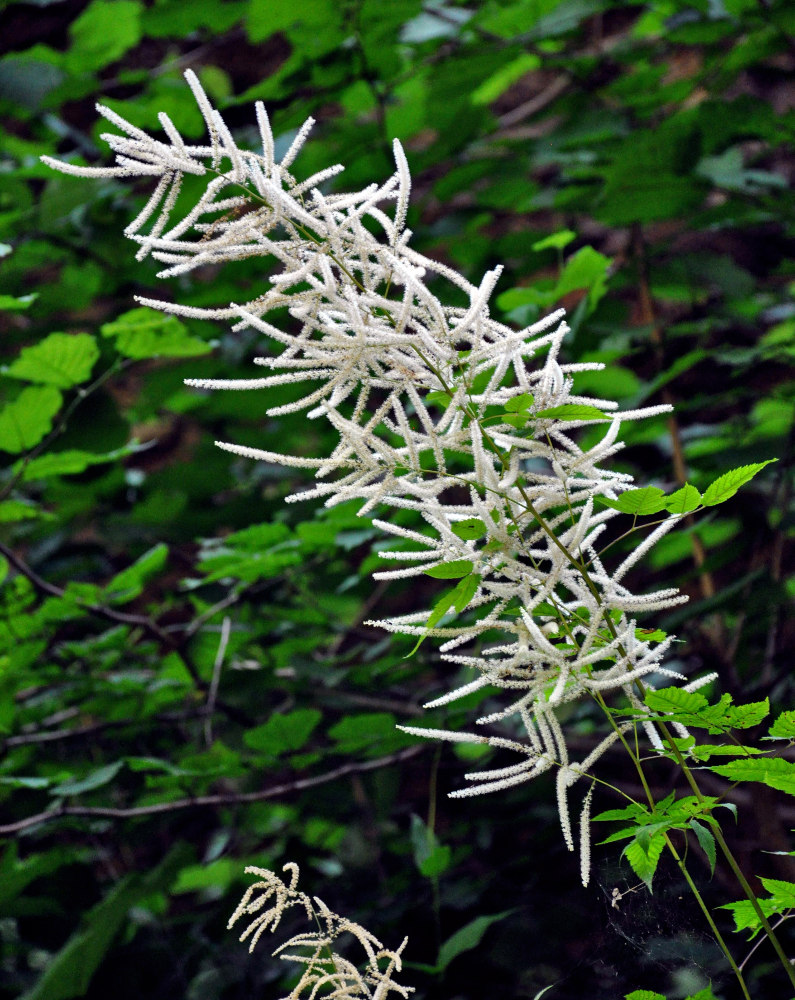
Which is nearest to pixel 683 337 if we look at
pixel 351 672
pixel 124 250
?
pixel 351 672

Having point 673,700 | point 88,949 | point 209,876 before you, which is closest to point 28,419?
point 88,949

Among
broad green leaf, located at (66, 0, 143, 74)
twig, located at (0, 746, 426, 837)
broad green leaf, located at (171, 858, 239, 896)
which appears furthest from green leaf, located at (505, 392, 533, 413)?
broad green leaf, located at (66, 0, 143, 74)

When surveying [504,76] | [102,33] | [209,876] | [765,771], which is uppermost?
[102,33]

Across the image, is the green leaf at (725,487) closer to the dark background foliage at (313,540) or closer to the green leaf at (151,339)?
the dark background foliage at (313,540)

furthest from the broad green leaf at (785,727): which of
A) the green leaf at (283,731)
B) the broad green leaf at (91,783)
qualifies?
the broad green leaf at (91,783)

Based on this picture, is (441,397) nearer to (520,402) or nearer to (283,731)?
(520,402)
